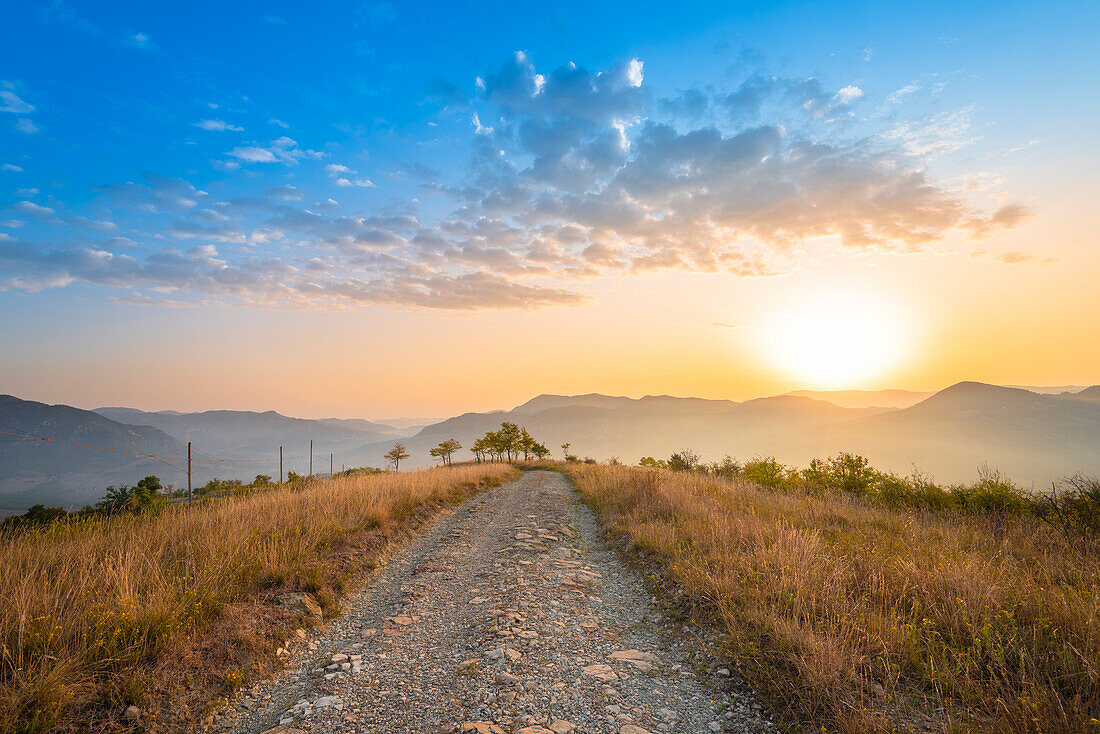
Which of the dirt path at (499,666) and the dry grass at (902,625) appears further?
the dirt path at (499,666)

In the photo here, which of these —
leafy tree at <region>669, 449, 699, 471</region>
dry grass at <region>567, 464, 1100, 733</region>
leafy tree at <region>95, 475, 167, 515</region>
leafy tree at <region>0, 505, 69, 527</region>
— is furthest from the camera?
leafy tree at <region>669, 449, 699, 471</region>

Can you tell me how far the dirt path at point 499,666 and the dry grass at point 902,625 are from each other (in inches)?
28.9

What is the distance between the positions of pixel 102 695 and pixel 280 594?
273 centimetres

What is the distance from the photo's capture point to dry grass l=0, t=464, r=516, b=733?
3920mm

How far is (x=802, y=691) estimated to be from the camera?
429 cm

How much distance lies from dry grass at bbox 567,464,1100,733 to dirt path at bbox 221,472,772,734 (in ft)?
2.41

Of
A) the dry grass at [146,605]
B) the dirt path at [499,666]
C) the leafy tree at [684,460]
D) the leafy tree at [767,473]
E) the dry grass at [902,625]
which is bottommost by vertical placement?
the leafy tree at [684,460]

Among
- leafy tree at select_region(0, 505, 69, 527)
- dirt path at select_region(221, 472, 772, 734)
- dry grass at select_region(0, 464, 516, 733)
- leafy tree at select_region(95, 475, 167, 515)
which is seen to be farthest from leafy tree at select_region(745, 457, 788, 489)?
leafy tree at select_region(0, 505, 69, 527)

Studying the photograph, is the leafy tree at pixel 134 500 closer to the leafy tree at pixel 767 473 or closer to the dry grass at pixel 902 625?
the dry grass at pixel 902 625

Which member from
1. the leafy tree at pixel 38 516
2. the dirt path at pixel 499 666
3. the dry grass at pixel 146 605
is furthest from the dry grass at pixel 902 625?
the leafy tree at pixel 38 516

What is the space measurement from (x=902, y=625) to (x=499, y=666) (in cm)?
501

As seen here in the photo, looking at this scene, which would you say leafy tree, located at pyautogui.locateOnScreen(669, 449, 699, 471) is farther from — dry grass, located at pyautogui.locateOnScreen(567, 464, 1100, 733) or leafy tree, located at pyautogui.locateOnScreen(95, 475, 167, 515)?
leafy tree, located at pyautogui.locateOnScreen(95, 475, 167, 515)

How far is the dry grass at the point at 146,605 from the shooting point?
12.9 feet

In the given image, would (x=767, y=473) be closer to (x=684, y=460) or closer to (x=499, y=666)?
(x=684, y=460)
